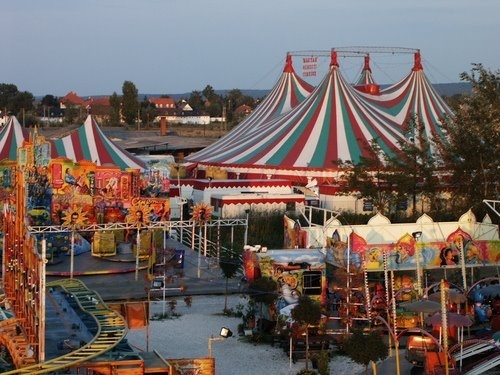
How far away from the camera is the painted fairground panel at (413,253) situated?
53.2ft

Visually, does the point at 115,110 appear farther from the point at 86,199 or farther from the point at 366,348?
the point at 366,348

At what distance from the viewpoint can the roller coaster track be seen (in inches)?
357

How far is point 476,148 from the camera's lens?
2512 centimetres

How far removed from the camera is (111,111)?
8344 cm

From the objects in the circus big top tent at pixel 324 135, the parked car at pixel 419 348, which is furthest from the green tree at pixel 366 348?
the circus big top tent at pixel 324 135

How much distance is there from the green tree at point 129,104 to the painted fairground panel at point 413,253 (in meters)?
63.0

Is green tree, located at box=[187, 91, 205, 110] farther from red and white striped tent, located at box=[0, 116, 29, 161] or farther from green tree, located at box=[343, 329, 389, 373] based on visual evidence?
green tree, located at box=[343, 329, 389, 373]

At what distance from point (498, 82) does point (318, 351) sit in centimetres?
1453

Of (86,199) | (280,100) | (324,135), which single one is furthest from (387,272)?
(280,100)

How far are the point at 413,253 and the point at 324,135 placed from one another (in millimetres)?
14814

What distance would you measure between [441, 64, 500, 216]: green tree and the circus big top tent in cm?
212

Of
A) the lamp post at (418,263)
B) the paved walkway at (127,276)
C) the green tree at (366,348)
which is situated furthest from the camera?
the paved walkway at (127,276)

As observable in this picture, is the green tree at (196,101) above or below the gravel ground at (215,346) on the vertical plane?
above

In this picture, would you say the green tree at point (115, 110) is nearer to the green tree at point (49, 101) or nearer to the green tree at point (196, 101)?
the green tree at point (49, 101)
